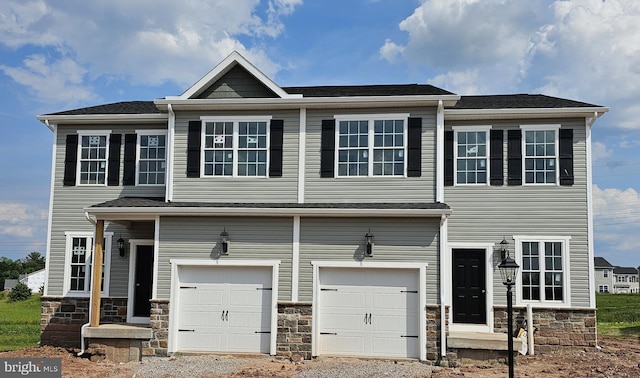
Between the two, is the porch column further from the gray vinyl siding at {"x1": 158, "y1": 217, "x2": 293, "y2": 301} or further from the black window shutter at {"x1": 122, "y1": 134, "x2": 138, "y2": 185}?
the black window shutter at {"x1": 122, "y1": 134, "x2": 138, "y2": 185}

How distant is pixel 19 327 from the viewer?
19.3m

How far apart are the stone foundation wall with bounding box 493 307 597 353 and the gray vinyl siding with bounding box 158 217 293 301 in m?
5.37

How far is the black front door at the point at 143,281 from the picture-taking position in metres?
14.1

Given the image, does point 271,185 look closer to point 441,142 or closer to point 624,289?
point 441,142

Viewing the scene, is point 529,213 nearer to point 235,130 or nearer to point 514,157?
point 514,157

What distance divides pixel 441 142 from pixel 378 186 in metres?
1.70

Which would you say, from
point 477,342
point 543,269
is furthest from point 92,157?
point 543,269

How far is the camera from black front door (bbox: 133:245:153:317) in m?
14.1

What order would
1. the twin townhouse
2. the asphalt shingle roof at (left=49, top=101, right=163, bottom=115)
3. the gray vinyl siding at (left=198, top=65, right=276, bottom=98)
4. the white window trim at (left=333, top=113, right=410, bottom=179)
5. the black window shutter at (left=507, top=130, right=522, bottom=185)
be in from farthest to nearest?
the asphalt shingle roof at (left=49, top=101, right=163, bottom=115)
the black window shutter at (left=507, top=130, right=522, bottom=185)
the gray vinyl siding at (left=198, top=65, right=276, bottom=98)
the white window trim at (left=333, top=113, right=410, bottom=179)
the twin townhouse

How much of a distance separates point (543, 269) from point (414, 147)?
14.3 feet

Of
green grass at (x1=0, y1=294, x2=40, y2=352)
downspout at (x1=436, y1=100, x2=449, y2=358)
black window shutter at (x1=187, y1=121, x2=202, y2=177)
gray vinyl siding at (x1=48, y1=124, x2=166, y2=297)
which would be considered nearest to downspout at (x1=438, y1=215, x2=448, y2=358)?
downspout at (x1=436, y1=100, x2=449, y2=358)

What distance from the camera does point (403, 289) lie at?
1203cm

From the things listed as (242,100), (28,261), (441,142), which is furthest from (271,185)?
(28,261)

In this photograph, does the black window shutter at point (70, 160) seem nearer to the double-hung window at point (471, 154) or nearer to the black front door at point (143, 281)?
the black front door at point (143, 281)
